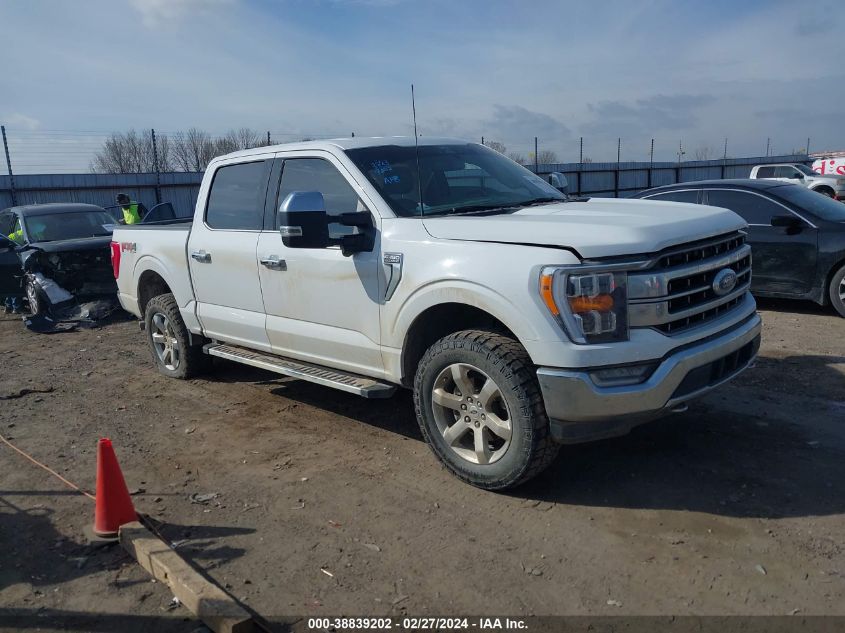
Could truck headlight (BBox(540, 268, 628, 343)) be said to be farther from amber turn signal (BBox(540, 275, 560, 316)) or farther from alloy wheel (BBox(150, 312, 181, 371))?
alloy wheel (BBox(150, 312, 181, 371))

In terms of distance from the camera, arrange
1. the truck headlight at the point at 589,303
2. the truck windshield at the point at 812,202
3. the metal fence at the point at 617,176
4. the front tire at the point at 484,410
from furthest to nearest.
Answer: the metal fence at the point at 617,176, the truck windshield at the point at 812,202, the front tire at the point at 484,410, the truck headlight at the point at 589,303

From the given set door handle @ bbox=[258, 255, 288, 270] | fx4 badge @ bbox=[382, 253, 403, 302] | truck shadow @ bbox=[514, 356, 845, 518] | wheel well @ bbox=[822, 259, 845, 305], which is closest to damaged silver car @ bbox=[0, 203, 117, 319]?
door handle @ bbox=[258, 255, 288, 270]

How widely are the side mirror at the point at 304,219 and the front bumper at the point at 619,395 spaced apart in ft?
5.52

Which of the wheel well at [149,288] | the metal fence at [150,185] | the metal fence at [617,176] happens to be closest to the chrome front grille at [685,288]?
the wheel well at [149,288]

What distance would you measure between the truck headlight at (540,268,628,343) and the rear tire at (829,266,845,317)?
5.75 m

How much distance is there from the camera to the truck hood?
3.59 metres

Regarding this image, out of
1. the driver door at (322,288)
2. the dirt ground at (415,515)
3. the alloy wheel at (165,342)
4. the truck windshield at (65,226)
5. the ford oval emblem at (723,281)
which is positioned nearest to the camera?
the dirt ground at (415,515)

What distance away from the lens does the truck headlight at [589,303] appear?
11.7ft

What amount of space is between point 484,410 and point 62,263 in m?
8.71

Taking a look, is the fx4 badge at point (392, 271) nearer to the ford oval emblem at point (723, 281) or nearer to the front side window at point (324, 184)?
the front side window at point (324, 184)

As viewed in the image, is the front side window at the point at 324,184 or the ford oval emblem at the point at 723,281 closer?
the ford oval emblem at the point at 723,281

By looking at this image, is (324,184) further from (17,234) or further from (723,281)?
(17,234)

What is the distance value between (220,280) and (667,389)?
3.74 m

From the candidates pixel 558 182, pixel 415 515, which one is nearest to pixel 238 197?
pixel 558 182
